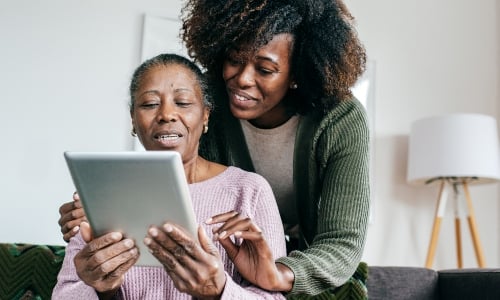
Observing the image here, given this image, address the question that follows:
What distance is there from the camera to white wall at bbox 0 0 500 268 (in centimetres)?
285

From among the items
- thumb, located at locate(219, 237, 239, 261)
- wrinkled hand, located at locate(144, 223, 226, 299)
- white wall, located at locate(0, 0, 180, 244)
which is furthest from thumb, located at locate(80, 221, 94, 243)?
white wall, located at locate(0, 0, 180, 244)

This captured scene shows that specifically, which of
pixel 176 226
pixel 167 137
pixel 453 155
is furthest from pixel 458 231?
pixel 176 226

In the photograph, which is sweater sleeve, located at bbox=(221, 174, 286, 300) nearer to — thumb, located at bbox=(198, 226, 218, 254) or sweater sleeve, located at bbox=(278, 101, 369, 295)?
sweater sleeve, located at bbox=(278, 101, 369, 295)

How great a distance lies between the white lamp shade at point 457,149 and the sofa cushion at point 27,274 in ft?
6.59

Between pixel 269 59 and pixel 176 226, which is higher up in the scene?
pixel 269 59

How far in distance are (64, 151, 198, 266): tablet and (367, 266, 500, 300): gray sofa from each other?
3.31ft

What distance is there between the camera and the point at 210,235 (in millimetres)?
1280

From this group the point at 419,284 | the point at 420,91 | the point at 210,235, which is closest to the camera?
the point at 210,235

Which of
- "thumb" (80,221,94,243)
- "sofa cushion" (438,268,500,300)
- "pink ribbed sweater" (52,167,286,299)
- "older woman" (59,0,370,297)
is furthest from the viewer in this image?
"sofa cushion" (438,268,500,300)

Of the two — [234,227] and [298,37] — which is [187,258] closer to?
[234,227]

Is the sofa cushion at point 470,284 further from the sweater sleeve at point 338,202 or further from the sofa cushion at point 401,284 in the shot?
the sweater sleeve at point 338,202

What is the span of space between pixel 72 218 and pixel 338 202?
21.3 inches

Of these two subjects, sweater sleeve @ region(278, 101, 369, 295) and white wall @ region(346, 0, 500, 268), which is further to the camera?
white wall @ region(346, 0, 500, 268)

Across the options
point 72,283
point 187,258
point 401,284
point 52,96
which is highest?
point 52,96
